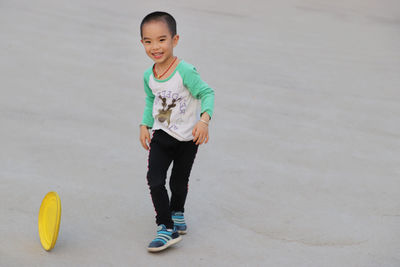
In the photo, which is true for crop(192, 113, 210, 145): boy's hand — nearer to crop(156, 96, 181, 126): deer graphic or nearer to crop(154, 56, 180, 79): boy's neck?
crop(156, 96, 181, 126): deer graphic

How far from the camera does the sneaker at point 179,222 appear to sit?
3342 mm

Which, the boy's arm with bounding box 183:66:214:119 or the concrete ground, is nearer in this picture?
the boy's arm with bounding box 183:66:214:119

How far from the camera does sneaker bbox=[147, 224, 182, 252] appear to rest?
309 centimetres

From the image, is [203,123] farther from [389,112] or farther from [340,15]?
[340,15]

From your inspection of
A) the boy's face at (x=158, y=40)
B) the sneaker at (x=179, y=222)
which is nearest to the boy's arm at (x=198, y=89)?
the boy's face at (x=158, y=40)

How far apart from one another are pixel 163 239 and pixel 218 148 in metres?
1.59

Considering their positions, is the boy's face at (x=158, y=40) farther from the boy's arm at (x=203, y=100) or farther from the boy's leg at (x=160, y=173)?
the boy's leg at (x=160, y=173)

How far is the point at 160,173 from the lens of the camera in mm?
3092

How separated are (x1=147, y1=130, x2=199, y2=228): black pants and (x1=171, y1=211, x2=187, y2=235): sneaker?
10 centimetres

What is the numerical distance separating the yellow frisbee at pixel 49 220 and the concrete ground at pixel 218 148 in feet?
0.23

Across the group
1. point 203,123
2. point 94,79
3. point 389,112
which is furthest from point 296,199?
point 94,79

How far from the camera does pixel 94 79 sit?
→ 19.7ft

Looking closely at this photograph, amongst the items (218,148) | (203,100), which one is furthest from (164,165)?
(218,148)

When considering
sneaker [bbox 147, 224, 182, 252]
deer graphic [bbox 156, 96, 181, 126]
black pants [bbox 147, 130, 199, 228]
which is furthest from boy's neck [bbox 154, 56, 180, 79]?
sneaker [bbox 147, 224, 182, 252]
